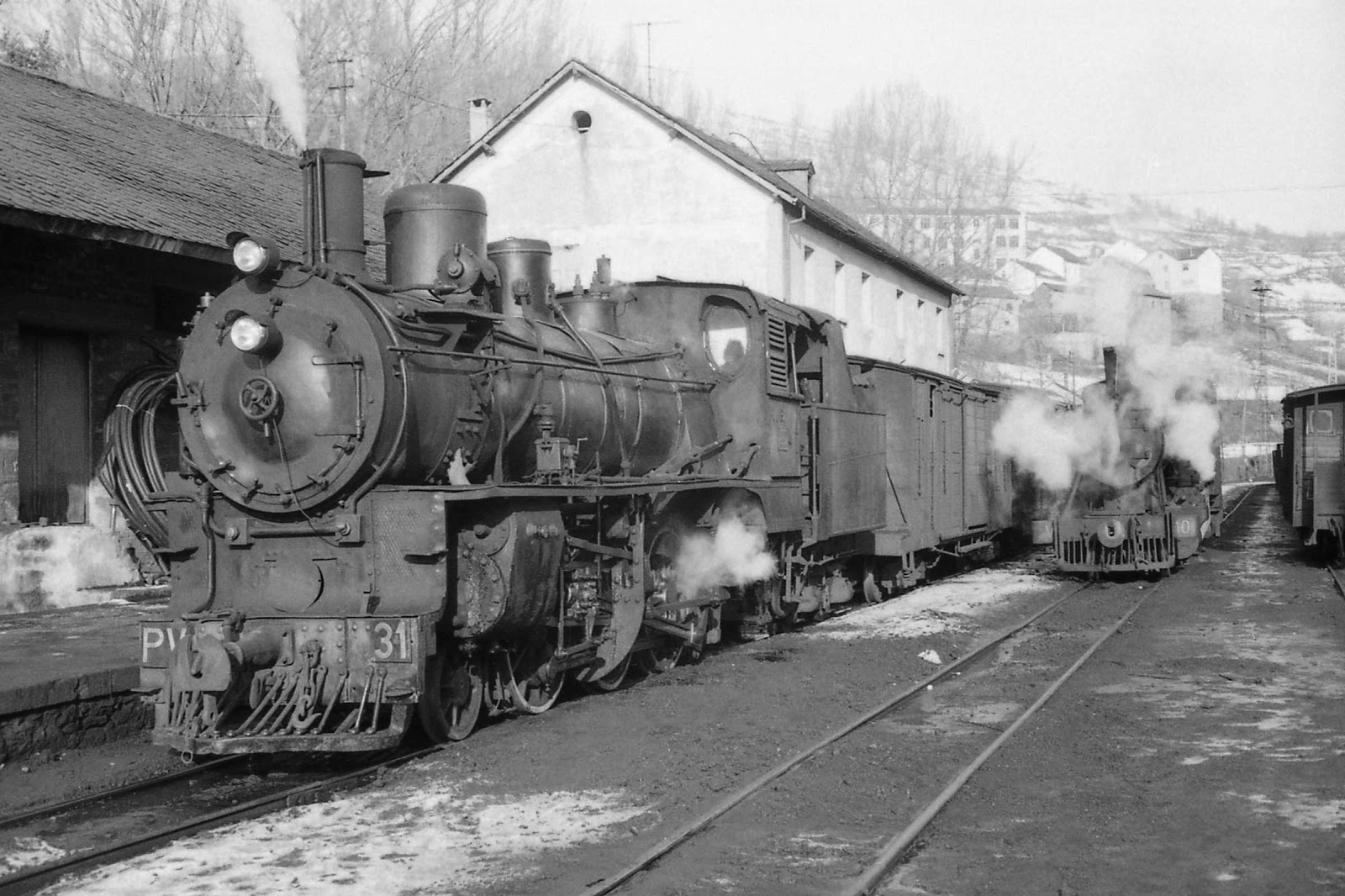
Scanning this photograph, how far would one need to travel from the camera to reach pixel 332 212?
25.1ft

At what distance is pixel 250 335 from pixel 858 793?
13.4 ft

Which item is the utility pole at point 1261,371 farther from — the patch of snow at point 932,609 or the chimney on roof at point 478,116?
the patch of snow at point 932,609

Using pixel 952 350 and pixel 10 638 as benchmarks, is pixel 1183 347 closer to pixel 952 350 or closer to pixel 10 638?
pixel 10 638

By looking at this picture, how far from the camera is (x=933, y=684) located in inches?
384

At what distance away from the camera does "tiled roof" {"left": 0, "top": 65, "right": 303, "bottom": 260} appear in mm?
10453

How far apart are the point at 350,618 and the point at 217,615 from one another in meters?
0.83

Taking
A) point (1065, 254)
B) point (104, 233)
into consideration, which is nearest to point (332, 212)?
point (104, 233)

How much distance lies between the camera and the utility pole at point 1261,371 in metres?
49.4

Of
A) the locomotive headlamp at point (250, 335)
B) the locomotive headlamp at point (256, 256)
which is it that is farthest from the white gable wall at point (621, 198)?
the locomotive headlamp at point (250, 335)

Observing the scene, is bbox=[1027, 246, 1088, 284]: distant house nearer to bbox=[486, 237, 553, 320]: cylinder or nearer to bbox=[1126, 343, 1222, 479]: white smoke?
bbox=[1126, 343, 1222, 479]: white smoke

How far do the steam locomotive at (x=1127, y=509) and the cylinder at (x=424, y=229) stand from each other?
38.0 feet

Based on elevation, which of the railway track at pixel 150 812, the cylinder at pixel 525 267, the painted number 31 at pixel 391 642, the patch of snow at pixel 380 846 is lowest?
the railway track at pixel 150 812

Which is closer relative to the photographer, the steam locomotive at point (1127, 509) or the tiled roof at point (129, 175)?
the tiled roof at point (129, 175)

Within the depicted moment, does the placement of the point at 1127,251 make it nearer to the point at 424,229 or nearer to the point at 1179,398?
the point at 1179,398
